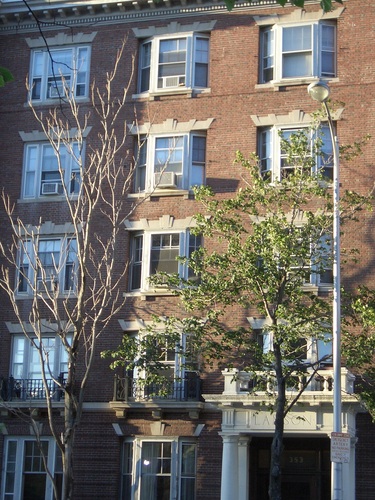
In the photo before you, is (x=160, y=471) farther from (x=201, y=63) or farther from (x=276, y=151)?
(x=201, y=63)

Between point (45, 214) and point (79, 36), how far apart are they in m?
6.30

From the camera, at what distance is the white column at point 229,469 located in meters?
25.0

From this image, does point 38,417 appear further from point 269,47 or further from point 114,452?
point 269,47

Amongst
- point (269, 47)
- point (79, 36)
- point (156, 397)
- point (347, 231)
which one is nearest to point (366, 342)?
point (347, 231)

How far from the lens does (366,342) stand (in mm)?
21766

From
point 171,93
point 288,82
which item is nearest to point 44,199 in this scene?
point 171,93

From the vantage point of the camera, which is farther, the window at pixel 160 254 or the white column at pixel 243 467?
the window at pixel 160 254

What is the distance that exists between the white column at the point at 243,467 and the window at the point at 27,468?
625 cm

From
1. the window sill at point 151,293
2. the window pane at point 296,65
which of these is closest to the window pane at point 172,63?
the window pane at point 296,65

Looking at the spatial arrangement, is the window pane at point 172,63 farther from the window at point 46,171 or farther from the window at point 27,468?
the window at point 27,468

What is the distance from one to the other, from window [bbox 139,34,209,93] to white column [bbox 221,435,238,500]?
11760 millimetres

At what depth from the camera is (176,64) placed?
102 feet

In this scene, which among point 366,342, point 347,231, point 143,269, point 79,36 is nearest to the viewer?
point 366,342

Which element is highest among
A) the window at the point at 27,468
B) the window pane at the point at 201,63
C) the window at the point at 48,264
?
the window pane at the point at 201,63
